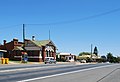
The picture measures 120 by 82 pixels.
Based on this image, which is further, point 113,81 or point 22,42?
point 22,42

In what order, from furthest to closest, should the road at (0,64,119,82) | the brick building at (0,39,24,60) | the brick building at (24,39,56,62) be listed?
the brick building at (0,39,24,60) < the brick building at (24,39,56,62) < the road at (0,64,119,82)

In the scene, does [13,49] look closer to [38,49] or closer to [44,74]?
[38,49]

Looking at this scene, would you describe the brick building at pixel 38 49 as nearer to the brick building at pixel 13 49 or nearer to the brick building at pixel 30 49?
the brick building at pixel 30 49

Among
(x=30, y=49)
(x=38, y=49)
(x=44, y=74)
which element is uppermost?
(x=30, y=49)

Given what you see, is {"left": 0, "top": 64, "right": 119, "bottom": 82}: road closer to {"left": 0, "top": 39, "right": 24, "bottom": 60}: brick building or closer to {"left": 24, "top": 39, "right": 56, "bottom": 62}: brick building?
{"left": 24, "top": 39, "right": 56, "bottom": 62}: brick building

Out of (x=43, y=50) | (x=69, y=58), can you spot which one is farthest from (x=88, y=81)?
(x=69, y=58)

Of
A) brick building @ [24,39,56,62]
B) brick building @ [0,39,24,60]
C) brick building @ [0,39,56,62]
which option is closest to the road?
brick building @ [24,39,56,62]

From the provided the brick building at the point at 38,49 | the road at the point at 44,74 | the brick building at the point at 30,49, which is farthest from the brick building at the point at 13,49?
the road at the point at 44,74

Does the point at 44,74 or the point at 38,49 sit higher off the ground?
the point at 38,49

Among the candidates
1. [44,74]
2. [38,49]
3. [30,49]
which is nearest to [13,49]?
[30,49]

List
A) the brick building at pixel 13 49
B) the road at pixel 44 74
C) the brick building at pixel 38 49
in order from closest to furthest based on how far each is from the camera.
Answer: the road at pixel 44 74, the brick building at pixel 38 49, the brick building at pixel 13 49

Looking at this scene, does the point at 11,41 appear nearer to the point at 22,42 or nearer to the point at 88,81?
the point at 22,42

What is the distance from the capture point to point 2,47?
86.8m

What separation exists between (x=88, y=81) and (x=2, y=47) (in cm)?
6895
